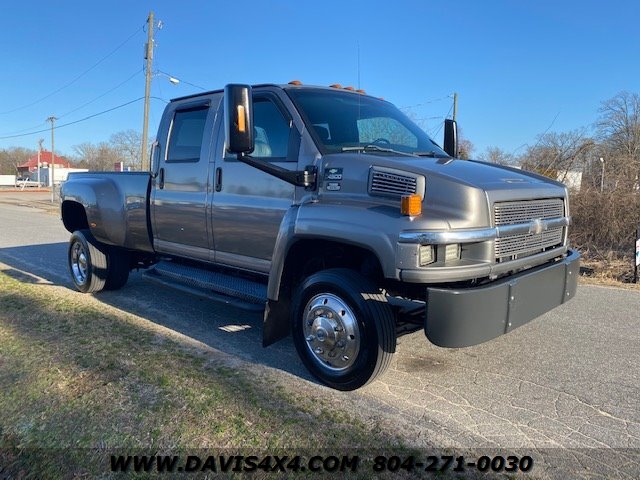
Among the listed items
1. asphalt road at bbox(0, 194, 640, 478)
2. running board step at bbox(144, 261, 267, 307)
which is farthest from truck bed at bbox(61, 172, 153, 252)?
asphalt road at bbox(0, 194, 640, 478)

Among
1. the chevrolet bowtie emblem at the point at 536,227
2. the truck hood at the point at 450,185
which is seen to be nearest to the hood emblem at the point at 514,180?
the truck hood at the point at 450,185

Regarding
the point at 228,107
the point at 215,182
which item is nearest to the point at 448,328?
the point at 228,107

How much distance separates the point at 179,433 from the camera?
9.89 feet

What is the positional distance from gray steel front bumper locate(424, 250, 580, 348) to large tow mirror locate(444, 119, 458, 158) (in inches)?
83.1

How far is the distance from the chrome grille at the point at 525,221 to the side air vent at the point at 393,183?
53cm

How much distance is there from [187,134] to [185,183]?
1.73ft

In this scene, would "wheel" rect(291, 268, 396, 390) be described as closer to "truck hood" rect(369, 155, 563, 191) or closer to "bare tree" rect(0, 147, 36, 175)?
"truck hood" rect(369, 155, 563, 191)

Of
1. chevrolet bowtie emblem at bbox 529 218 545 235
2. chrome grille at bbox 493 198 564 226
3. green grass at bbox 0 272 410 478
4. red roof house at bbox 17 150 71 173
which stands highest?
red roof house at bbox 17 150 71 173

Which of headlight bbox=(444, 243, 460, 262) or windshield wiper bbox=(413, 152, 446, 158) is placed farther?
windshield wiper bbox=(413, 152, 446, 158)

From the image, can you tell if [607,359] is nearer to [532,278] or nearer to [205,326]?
[532,278]

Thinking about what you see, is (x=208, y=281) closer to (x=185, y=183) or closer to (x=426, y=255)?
(x=185, y=183)

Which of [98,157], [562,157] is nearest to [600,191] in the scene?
[562,157]

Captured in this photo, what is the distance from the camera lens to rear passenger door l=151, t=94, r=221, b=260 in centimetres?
489

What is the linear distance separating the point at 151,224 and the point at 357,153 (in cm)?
276
